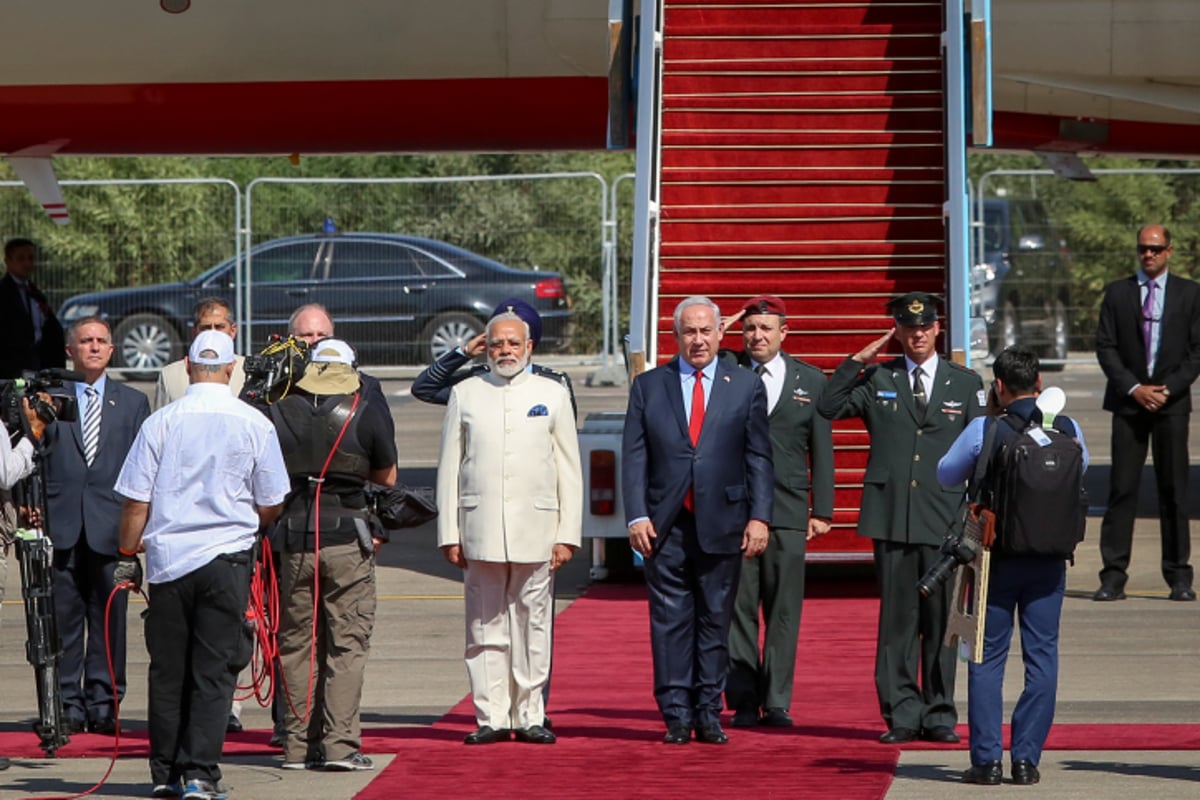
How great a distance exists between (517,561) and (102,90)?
8839 mm

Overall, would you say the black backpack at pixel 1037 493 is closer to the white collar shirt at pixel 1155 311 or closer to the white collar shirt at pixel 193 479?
the white collar shirt at pixel 193 479

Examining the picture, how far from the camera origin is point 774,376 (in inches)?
358


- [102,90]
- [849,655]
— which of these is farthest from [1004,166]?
[849,655]

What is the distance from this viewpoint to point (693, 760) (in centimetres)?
745

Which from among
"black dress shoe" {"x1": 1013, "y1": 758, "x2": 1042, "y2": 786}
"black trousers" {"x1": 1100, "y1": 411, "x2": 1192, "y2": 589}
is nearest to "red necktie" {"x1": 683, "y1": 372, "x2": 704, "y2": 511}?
"black dress shoe" {"x1": 1013, "y1": 758, "x2": 1042, "y2": 786}

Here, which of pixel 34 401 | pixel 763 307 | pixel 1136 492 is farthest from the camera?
pixel 1136 492

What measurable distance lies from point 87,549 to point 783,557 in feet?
9.75

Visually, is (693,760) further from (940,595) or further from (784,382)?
(784,382)

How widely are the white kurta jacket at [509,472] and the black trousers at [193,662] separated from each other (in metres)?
1.20

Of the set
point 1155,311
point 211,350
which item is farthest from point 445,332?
point 211,350

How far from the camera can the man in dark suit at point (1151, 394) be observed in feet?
37.1

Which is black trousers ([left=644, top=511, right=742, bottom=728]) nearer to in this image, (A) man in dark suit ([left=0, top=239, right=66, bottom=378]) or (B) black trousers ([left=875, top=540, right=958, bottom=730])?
(B) black trousers ([left=875, top=540, right=958, bottom=730])

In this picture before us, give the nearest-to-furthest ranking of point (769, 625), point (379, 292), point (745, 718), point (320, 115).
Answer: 1. point (745, 718)
2. point (769, 625)
3. point (320, 115)
4. point (379, 292)

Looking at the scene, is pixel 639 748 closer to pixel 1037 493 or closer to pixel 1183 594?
pixel 1037 493
